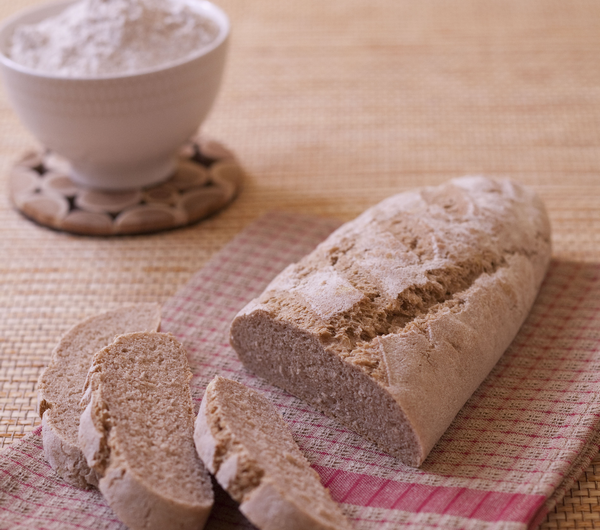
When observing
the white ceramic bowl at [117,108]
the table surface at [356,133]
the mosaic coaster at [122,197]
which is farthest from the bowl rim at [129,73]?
the table surface at [356,133]

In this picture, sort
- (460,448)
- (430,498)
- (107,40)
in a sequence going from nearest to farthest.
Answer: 1. (430,498)
2. (460,448)
3. (107,40)

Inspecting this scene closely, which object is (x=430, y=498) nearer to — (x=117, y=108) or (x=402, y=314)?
(x=402, y=314)

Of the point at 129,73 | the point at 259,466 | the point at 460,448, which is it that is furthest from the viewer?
the point at 129,73

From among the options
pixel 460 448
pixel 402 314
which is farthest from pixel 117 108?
pixel 460 448

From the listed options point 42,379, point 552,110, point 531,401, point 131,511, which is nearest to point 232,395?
point 131,511

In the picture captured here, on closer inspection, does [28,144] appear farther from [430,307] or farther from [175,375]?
[430,307]

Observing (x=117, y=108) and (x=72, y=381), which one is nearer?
(x=72, y=381)
